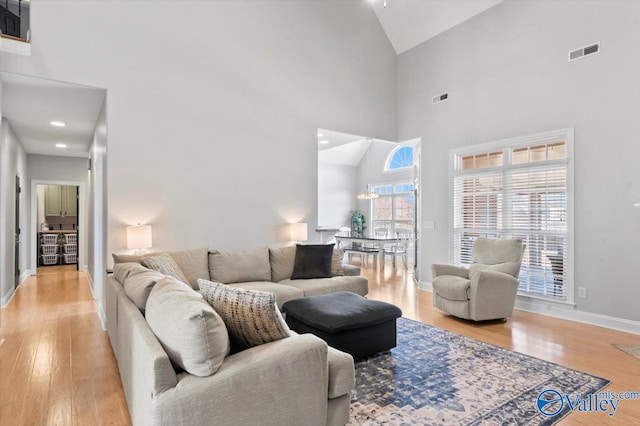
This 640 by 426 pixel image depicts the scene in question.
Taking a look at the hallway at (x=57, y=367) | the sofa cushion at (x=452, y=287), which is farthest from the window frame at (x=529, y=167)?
→ the hallway at (x=57, y=367)

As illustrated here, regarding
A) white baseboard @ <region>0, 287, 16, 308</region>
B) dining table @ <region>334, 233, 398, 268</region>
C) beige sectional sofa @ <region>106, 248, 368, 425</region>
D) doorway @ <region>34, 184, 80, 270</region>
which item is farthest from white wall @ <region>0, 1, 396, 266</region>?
doorway @ <region>34, 184, 80, 270</region>

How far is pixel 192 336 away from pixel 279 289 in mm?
2497

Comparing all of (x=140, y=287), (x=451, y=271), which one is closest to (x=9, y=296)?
(x=140, y=287)

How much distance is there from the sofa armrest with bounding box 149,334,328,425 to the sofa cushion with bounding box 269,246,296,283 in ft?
8.80

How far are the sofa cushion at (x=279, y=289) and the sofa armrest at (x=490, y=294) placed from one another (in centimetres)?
204

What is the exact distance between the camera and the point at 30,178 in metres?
7.98

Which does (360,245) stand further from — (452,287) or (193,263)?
(193,263)

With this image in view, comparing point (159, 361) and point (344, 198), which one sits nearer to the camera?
point (159, 361)

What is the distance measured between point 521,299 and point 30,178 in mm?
9811

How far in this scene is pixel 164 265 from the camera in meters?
3.66

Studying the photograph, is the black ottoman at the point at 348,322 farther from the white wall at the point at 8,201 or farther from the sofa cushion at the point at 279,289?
the white wall at the point at 8,201

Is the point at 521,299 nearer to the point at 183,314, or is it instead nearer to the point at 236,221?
the point at 236,221

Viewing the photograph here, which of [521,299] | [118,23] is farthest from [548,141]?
[118,23]

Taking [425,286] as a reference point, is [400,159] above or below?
above
